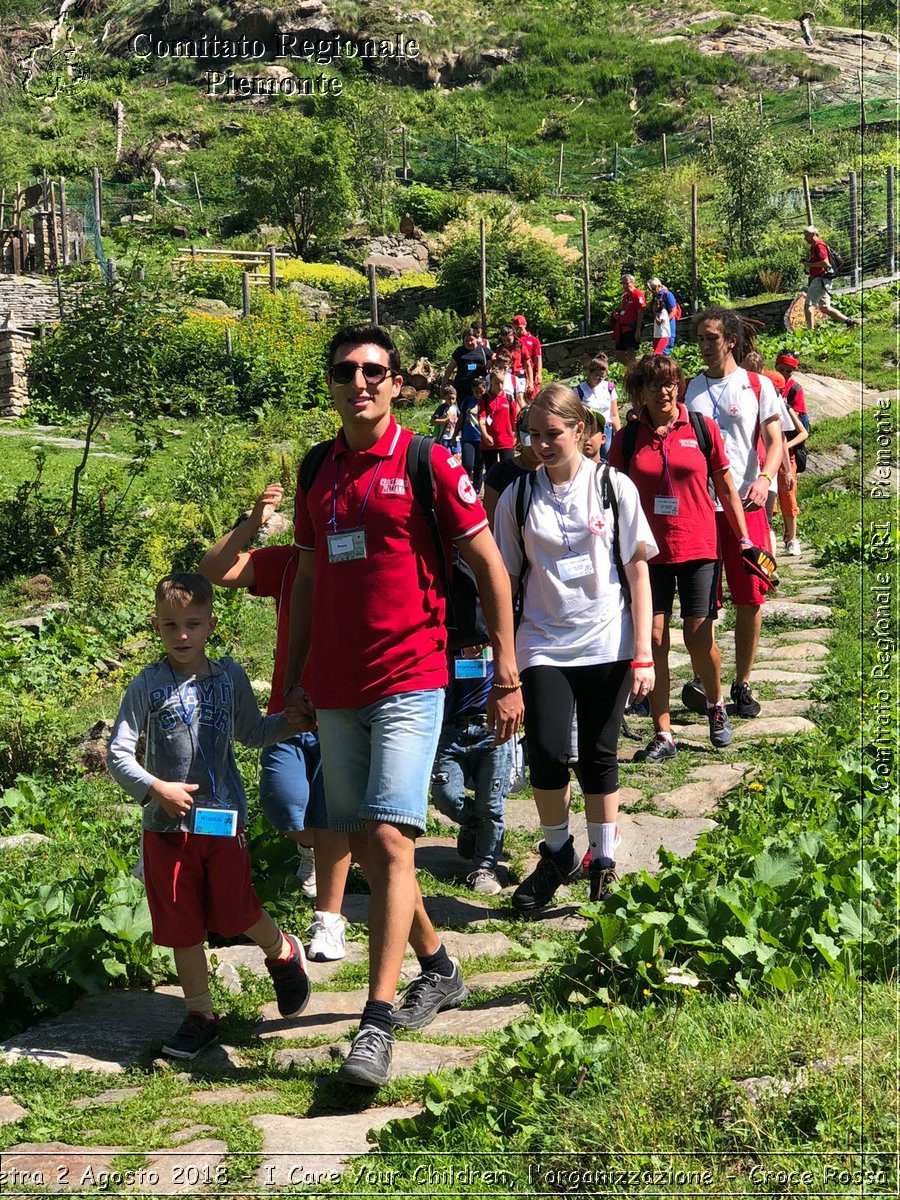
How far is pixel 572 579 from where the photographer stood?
492cm

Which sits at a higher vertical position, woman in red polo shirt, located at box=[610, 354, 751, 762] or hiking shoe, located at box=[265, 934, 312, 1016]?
woman in red polo shirt, located at box=[610, 354, 751, 762]

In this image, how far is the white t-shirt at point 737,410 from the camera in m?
7.34

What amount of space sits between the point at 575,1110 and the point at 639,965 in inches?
26.3

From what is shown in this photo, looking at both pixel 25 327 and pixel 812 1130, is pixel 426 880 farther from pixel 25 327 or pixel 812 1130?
pixel 25 327

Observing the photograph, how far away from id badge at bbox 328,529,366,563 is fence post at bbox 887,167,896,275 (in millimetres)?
20146

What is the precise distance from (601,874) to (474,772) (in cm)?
82

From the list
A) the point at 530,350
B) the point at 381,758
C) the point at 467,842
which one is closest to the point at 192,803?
the point at 381,758

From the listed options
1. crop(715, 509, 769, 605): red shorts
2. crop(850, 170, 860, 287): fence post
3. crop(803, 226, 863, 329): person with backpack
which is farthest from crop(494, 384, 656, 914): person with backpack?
crop(850, 170, 860, 287): fence post

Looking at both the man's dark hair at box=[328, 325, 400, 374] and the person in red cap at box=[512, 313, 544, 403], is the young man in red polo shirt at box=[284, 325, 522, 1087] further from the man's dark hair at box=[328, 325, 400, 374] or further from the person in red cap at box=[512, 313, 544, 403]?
the person in red cap at box=[512, 313, 544, 403]

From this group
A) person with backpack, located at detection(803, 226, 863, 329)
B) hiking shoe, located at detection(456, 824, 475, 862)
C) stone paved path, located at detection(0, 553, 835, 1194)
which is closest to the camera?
stone paved path, located at detection(0, 553, 835, 1194)

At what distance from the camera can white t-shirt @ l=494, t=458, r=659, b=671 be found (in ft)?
16.1

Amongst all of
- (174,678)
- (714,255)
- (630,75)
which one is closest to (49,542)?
(174,678)

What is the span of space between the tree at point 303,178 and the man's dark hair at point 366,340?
35352 millimetres

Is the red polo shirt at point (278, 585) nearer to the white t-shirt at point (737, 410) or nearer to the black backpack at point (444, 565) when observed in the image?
the black backpack at point (444, 565)
